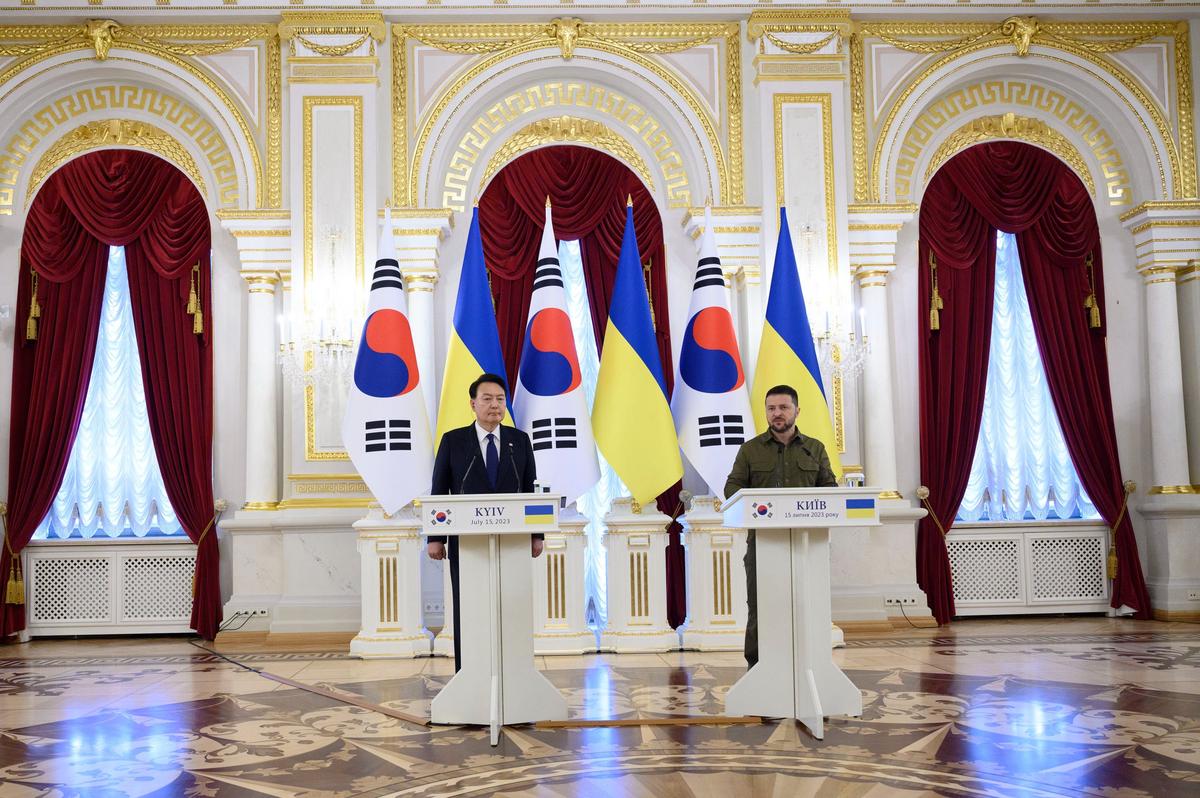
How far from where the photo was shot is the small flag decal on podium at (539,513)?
Answer: 14.1 feet

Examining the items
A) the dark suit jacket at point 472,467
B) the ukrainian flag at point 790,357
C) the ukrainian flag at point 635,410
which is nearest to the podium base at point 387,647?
the ukrainian flag at point 635,410

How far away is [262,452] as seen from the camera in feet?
26.1

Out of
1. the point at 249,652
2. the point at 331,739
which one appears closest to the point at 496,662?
the point at 331,739

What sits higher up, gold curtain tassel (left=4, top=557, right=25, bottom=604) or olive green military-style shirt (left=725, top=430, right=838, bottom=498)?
olive green military-style shirt (left=725, top=430, right=838, bottom=498)

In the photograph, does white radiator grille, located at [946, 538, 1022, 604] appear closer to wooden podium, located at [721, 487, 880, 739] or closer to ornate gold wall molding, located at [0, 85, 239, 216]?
wooden podium, located at [721, 487, 880, 739]

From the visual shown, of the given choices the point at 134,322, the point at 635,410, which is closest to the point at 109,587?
the point at 134,322

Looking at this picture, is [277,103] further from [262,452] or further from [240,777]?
[240,777]

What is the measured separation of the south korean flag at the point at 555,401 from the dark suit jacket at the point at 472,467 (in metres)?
2.10

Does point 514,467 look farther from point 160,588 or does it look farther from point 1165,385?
point 1165,385

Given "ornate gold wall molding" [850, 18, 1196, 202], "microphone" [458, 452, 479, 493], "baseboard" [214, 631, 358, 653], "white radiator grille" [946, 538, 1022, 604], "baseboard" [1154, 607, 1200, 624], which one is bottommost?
"baseboard" [1154, 607, 1200, 624]

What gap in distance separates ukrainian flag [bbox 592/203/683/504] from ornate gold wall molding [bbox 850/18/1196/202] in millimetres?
2480

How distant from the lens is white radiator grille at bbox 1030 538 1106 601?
8.59 meters

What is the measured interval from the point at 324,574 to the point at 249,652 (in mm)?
730

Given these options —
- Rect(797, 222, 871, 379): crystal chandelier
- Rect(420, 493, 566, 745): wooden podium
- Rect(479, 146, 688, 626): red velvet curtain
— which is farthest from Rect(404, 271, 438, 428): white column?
Rect(420, 493, 566, 745): wooden podium
